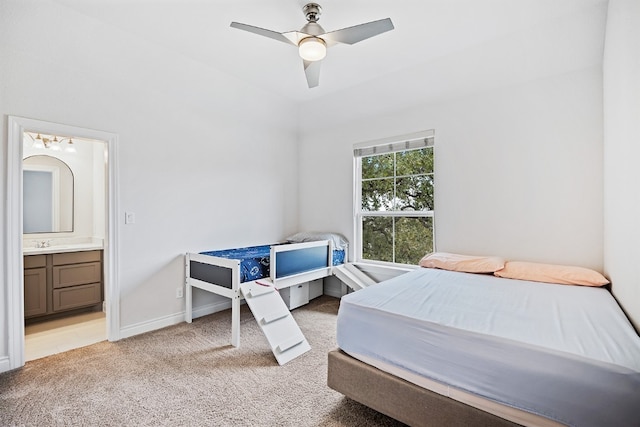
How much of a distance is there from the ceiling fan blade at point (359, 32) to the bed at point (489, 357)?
174cm

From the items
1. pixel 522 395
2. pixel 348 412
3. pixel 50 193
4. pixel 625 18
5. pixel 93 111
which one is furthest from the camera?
pixel 50 193

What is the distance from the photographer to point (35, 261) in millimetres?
3107

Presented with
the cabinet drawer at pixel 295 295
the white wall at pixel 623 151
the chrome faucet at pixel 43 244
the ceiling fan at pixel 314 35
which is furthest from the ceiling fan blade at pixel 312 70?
the chrome faucet at pixel 43 244

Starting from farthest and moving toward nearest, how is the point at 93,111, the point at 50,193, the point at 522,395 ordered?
the point at 50,193 < the point at 93,111 < the point at 522,395

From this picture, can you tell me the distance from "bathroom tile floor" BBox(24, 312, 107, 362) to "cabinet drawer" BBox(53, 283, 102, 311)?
148 mm

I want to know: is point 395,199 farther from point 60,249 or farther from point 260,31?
point 60,249

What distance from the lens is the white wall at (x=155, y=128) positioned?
7.50 feet

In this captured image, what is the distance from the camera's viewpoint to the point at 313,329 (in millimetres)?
3033

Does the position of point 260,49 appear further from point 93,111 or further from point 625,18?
point 625,18

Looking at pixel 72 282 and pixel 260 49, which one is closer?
pixel 260 49

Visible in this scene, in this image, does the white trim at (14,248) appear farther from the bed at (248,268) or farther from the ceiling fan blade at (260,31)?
the ceiling fan blade at (260,31)

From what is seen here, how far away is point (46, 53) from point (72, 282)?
2337 millimetres

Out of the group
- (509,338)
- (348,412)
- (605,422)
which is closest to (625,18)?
(509,338)

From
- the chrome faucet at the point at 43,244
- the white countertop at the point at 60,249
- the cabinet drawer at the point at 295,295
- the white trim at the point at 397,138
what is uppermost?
the white trim at the point at 397,138
